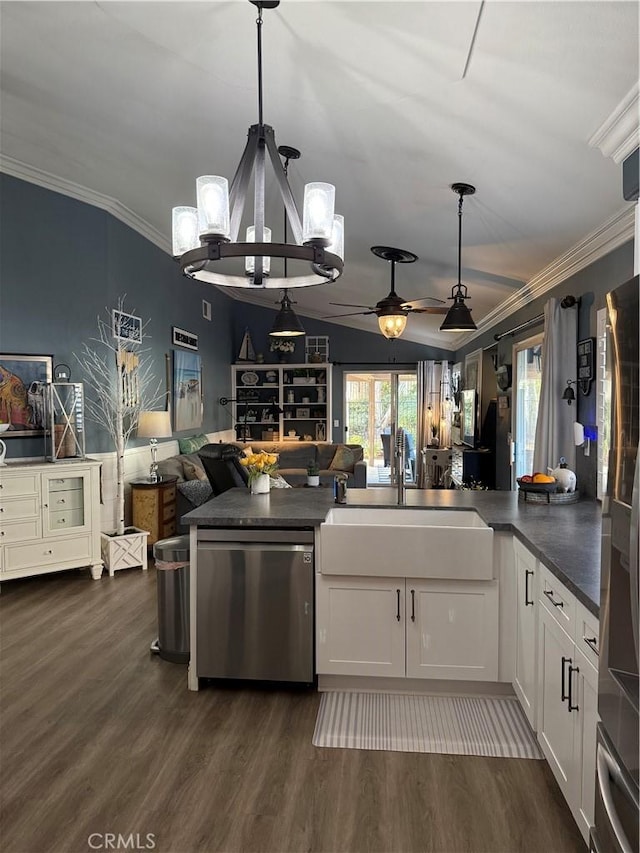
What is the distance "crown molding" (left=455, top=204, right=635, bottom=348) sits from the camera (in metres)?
3.18

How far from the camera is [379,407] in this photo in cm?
1057

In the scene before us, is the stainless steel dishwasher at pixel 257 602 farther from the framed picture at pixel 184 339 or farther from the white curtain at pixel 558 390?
the framed picture at pixel 184 339

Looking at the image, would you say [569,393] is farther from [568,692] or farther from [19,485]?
[19,485]

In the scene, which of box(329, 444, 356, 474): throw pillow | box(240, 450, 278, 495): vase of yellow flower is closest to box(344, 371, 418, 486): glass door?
box(329, 444, 356, 474): throw pillow

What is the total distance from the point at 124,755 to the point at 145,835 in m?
0.51

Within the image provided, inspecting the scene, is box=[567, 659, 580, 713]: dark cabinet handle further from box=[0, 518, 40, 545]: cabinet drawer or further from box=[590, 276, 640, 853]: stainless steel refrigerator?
box=[0, 518, 40, 545]: cabinet drawer

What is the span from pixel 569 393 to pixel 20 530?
4208 mm

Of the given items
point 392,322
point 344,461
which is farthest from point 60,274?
point 344,461

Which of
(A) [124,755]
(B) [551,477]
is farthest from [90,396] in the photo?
(B) [551,477]

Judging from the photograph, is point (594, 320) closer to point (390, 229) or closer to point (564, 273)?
point (564, 273)

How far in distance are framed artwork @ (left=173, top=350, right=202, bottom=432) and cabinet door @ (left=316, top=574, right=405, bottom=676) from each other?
4.72m

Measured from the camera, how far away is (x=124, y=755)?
2443 mm

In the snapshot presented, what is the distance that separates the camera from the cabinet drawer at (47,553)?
4.55 m

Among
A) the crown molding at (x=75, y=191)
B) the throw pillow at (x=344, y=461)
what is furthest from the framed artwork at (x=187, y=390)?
the throw pillow at (x=344, y=461)
